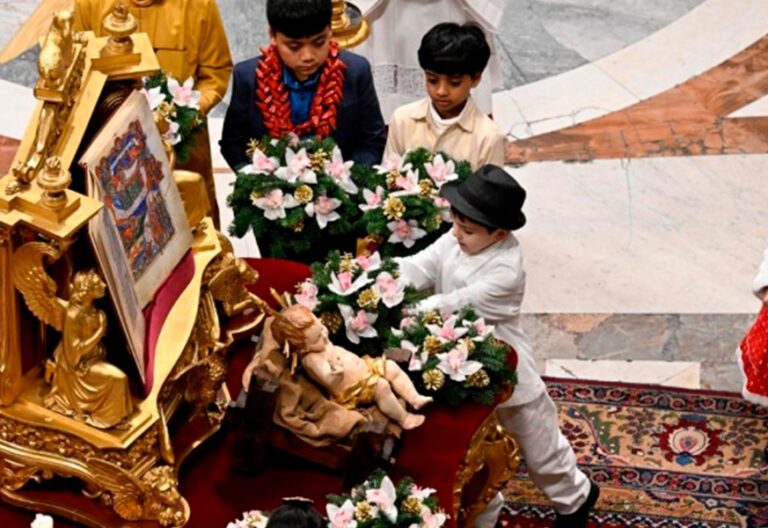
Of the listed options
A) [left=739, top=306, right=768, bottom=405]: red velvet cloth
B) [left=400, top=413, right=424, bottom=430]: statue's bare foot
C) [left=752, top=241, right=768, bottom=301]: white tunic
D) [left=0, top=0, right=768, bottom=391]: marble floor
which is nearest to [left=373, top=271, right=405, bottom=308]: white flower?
[left=400, top=413, right=424, bottom=430]: statue's bare foot

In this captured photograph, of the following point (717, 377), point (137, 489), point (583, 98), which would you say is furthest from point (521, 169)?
point (137, 489)

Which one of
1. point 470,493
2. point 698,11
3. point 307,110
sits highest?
point 307,110

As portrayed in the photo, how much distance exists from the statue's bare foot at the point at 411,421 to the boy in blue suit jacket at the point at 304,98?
4.66 feet

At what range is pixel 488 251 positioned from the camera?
15.7 feet

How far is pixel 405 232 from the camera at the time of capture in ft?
16.6

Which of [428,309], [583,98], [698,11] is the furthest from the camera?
[698,11]

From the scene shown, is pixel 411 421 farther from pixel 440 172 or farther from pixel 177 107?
pixel 177 107

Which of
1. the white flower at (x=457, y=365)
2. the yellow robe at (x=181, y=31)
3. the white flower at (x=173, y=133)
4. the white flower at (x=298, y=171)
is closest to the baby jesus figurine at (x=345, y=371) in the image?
the white flower at (x=457, y=365)

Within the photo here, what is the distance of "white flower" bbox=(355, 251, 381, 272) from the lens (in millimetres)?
4645

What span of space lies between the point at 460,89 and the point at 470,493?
131cm

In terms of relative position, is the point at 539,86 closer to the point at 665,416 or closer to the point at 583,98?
the point at 583,98

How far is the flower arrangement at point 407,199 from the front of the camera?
199 inches

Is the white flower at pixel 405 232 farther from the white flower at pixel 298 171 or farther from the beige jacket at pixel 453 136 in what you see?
the beige jacket at pixel 453 136

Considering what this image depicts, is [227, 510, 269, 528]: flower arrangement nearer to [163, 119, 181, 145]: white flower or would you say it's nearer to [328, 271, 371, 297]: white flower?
[328, 271, 371, 297]: white flower
